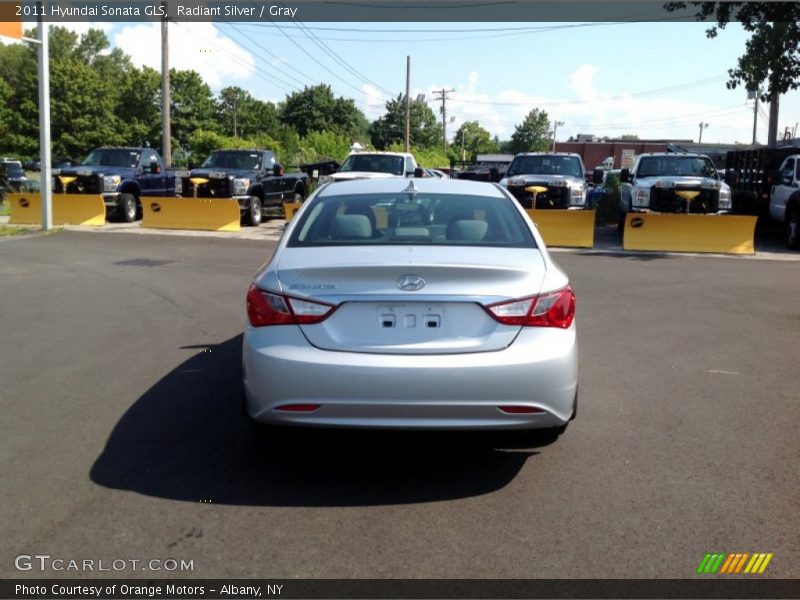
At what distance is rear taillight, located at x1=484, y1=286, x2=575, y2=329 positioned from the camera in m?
4.39

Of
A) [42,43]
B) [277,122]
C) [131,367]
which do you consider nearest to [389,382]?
[131,367]

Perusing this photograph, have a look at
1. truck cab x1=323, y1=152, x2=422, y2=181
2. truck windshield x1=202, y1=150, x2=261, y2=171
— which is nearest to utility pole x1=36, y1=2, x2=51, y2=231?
truck windshield x1=202, y1=150, x2=261, y2=171

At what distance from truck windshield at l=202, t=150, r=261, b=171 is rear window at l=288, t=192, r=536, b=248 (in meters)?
17.3

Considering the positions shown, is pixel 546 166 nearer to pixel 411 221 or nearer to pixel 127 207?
pixel 127 207

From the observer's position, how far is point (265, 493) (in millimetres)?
4527

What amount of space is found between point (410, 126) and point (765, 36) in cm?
8436

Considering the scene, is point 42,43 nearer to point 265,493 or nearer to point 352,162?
point 352,162

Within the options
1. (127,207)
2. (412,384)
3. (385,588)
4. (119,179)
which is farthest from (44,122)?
(385,588)

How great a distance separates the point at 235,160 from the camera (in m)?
22.7

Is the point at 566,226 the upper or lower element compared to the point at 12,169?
lower

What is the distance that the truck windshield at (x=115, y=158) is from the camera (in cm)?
2338

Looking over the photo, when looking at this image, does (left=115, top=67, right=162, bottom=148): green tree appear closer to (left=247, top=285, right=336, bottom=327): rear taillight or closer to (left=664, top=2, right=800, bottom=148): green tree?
(left=664, top=2, right=800, bottom=148): green tree

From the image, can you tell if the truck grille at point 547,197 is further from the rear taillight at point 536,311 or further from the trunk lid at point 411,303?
the trunk lid at point 411,303

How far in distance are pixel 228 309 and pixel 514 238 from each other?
5510 mm
